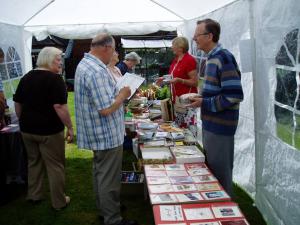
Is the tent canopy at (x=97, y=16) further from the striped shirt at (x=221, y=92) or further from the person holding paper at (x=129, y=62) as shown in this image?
the striped shirt at (x=221, y=92)

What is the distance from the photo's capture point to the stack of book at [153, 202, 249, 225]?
5.37 ft

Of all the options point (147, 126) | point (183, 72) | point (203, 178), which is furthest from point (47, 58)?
point (203, 178)

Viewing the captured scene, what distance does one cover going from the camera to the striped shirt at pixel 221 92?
2.22 meters

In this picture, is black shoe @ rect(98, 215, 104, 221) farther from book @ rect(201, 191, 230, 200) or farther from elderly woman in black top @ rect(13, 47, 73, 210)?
book @ rect(201, 191, 230, 200)

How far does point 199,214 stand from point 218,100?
84cm

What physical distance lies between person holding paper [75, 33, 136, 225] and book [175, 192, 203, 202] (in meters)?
0.78

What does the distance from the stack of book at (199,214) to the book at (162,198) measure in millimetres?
46

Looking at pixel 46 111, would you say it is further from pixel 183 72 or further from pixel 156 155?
pixel 183 72

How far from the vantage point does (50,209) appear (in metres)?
3.30

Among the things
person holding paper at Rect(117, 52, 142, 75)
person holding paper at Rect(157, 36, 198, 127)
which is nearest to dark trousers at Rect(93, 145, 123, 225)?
person holding paper at Rect(157, 36, 198, 127)

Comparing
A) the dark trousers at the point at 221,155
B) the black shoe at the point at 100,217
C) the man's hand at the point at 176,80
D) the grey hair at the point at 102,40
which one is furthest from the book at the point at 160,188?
the man's hand at the point at 176,80

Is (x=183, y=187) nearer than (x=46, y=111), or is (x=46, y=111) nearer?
(x=183, y=187)

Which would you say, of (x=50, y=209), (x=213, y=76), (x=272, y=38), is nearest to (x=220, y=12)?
(x=272, y=38)

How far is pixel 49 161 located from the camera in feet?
10.2
